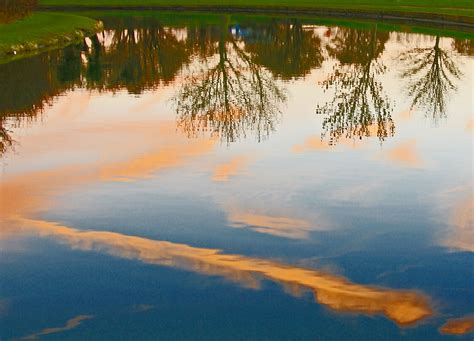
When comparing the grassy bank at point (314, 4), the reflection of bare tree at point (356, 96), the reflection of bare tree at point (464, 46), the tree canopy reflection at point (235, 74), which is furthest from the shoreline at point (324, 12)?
the reflection of bare tree at point (356, 96)

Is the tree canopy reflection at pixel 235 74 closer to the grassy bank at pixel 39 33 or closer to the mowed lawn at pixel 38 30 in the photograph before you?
the grassy bank at pixel 39 33

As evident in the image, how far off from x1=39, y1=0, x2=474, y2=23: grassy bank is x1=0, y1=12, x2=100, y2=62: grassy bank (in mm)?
27507

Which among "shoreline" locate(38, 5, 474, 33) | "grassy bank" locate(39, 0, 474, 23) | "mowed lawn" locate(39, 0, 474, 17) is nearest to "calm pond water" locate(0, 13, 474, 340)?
"shoreline" locate(38, 5, 474, 33)

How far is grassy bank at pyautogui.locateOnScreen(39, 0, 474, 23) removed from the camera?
89.1m

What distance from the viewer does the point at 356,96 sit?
119ft

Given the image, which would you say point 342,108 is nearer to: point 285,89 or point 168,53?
point 285,89

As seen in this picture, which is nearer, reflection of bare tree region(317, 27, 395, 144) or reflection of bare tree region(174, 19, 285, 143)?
reflection of bare tree region(317, 27, 395, 144)

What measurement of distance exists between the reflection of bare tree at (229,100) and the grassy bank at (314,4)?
1641 inches

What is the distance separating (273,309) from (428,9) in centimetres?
8024

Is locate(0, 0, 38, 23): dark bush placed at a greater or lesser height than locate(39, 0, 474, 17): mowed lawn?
greater

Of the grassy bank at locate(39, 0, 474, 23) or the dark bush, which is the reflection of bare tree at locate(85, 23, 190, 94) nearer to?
the dark bush

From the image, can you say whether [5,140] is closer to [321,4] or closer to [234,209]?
[234,209]

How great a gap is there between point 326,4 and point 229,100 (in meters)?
62.6

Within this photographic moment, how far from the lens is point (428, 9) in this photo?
292ft
